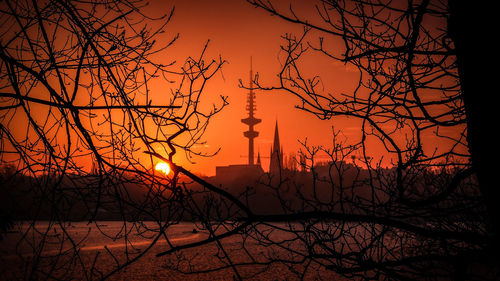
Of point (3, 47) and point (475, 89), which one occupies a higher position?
point (3, 47)

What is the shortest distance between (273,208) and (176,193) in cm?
5405

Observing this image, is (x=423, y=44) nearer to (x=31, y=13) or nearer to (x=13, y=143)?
(x=31, y=13)

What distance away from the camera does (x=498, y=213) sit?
1.42 m

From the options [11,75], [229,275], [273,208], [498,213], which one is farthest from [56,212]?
[273,208]

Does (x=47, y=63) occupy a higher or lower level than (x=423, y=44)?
lower

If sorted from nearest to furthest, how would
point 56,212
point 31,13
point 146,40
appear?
point 56,212, point 31,13, point 146,40

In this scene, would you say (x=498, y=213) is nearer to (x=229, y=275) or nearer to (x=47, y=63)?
(x=47, y=63)

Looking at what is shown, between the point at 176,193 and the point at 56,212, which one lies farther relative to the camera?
the point at 56,212

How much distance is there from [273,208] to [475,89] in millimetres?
54489

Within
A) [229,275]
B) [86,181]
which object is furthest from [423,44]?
[229,275]

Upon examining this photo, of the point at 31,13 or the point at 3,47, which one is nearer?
the point at 3,47

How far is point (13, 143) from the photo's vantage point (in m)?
2.42

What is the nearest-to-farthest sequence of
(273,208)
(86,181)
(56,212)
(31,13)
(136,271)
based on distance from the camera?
(56,212), (31,13), (86,181), (136,271), (273,208)

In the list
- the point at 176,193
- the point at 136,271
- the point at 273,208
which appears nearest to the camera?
the point at 176,193
